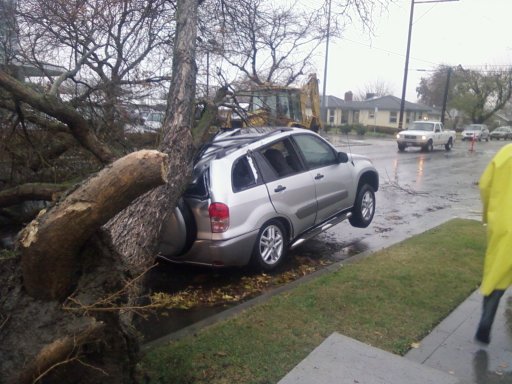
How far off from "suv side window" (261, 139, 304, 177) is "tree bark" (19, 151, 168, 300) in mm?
3693

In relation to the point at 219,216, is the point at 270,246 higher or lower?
lower

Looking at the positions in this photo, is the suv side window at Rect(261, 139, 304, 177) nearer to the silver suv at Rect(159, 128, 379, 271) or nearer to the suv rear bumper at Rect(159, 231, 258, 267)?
the silver suv at Rect(159, 128, 379, 271)

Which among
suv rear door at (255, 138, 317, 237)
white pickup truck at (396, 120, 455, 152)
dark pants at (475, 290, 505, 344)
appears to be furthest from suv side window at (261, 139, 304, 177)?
white pickup truck at (396, 120, 455, 152)

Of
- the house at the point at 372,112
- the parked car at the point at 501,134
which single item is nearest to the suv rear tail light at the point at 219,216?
the parked car at the point at 501,134

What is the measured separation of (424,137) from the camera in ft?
96.7

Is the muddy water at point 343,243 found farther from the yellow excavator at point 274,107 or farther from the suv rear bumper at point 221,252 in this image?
the yellow excavator at point 274,107

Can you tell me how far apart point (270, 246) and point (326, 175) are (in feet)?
5.25

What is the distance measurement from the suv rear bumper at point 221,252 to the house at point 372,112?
63.1 meters

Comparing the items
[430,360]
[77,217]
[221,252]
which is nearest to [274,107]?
[221,252]

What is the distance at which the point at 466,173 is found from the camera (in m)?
18.5

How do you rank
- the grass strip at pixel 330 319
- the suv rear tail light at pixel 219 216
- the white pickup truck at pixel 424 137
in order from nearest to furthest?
1. the grass strip at pixel 330 319
2. the suv rear tail light at pixel 219 216
3. the white pickup truck at pixel 424 137

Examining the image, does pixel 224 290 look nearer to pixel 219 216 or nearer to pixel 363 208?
pixel 219 216

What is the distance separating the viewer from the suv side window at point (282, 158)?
643 centimetres

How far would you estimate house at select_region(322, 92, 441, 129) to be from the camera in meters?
67.8
